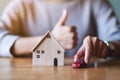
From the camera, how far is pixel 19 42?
1.25 m

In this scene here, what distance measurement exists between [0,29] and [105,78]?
853 mm

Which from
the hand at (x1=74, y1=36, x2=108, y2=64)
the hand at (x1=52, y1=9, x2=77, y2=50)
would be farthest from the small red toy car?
the hand at (x1=52, y1=9, x2=77, y2=50)

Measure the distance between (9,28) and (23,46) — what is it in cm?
26

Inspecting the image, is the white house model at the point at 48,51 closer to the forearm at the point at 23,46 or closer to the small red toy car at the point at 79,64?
the small red toy car at the point at 79,64

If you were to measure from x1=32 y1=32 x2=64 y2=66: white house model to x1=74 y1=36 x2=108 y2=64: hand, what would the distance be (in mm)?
81

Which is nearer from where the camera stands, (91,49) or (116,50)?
(91,49)

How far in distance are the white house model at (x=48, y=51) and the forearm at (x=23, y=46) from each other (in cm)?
40

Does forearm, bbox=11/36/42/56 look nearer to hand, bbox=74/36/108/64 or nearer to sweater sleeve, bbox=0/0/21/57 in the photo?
sweater sleeve, bbox=0/0/21/57

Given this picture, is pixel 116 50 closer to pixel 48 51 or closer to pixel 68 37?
pixel 68 37

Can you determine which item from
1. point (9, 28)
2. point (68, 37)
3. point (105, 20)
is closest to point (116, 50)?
point (68, 37)

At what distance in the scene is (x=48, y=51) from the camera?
2.73ft

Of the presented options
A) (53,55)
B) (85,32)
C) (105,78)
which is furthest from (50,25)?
(105,78)

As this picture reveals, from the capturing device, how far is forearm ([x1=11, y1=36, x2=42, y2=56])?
1.24 m

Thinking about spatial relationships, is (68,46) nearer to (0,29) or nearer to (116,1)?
(0,29)
